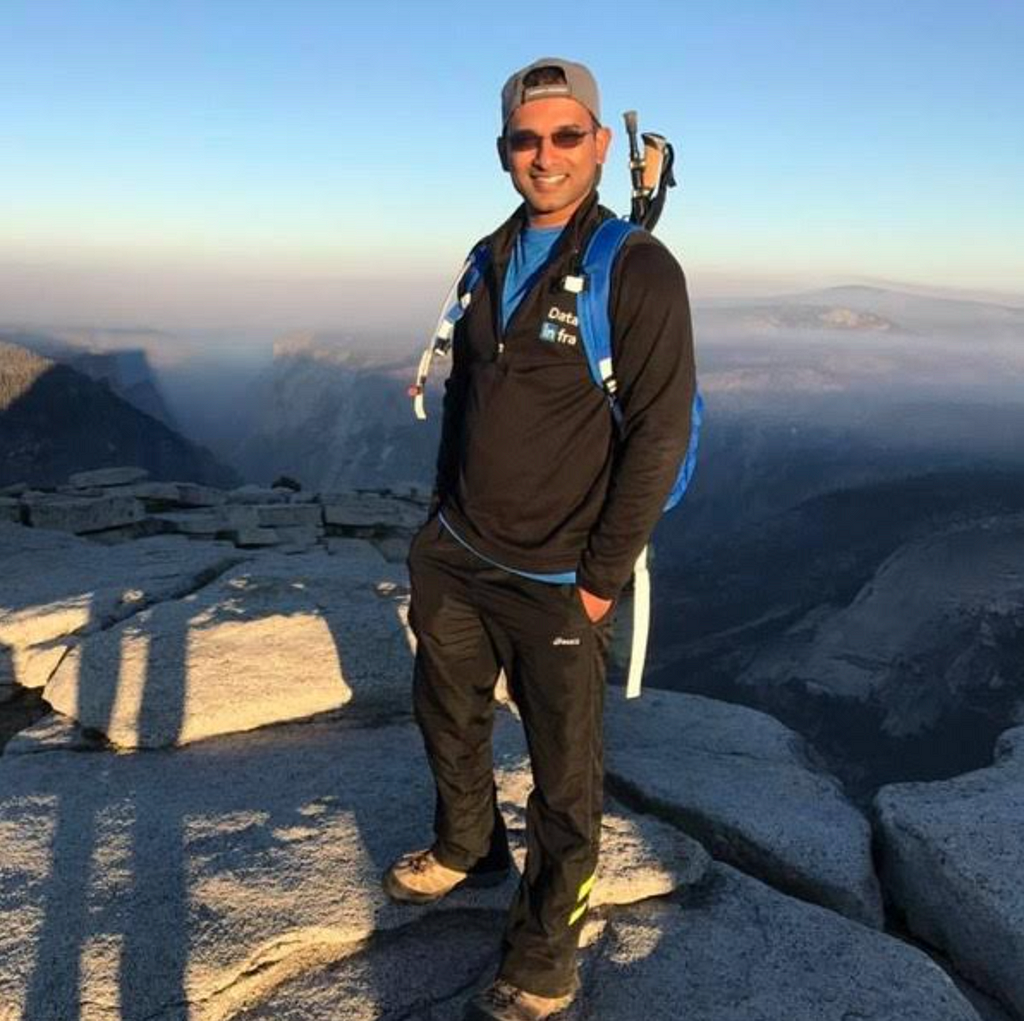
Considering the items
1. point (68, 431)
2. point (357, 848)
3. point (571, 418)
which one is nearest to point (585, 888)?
point (357, 848)

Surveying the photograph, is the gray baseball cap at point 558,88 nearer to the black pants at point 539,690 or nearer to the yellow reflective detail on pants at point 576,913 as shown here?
the black pants at point 539,690

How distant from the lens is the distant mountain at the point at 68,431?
6838 centimetres

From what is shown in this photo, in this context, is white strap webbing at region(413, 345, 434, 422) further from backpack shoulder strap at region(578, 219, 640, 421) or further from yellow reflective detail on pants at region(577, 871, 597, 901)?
yellow reflective detail on pants at region(577, 871, 597, 901)

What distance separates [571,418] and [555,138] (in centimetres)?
96

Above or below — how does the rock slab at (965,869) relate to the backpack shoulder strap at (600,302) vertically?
below

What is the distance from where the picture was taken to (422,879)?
162 inches

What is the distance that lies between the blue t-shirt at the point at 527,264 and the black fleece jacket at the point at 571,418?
4 centimetres

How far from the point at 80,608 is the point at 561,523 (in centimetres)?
618

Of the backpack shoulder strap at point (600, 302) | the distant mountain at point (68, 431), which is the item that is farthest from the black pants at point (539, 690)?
the distant mountain at point (68, 431)

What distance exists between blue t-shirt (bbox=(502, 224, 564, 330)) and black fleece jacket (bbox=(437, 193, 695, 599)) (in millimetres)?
41

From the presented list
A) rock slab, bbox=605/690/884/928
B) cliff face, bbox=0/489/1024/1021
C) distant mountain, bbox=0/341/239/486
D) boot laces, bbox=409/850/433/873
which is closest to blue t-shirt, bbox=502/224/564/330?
boot laces, bbox=409/850/433/873

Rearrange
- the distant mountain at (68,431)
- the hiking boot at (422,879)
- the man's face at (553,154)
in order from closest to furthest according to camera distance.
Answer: the man's face at (553,154) → the hiking boot at (422,879) → the distant mountain at (68,431)

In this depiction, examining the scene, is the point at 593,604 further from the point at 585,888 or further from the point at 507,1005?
the point at 507,1005

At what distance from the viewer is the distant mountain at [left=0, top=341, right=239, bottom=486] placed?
2692 inches
